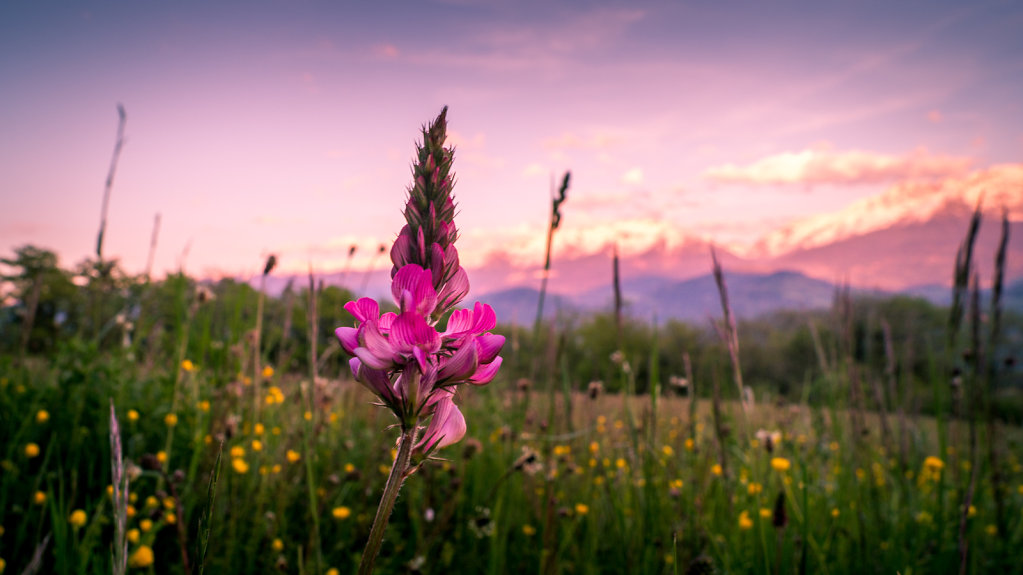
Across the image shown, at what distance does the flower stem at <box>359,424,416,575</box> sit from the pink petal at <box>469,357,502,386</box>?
0.16 meters

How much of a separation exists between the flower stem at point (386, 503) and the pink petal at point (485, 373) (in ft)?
0.53

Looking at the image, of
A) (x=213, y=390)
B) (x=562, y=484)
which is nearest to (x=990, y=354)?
(x=562, y=484)

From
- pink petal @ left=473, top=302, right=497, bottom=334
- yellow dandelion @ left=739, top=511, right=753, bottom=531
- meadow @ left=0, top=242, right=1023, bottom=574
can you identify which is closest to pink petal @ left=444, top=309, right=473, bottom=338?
pink petal @ left=473, top=302, right=497, bottom=334

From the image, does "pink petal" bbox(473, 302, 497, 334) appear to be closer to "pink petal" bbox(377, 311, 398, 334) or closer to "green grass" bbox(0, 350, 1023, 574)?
"pink petal" bbox(377, 311, 398, 334)

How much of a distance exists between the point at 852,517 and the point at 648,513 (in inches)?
66.0

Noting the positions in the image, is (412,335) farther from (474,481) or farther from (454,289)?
(474,481)

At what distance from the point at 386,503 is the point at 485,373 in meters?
0.27

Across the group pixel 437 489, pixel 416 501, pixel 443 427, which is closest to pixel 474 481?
pixel 437 489

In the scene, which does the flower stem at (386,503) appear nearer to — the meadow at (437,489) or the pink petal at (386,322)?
the pink petal at (386,322)

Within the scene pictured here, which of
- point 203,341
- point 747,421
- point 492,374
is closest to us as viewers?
point 492,374

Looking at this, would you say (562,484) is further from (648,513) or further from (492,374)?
(492,374)

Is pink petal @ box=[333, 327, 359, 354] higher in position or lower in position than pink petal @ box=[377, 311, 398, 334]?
lower

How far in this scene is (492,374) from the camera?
3.34 ft

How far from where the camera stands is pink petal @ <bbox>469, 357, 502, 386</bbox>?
102 centimetres
